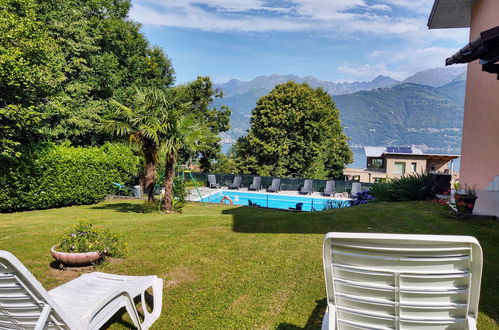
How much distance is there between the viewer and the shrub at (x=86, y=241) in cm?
436

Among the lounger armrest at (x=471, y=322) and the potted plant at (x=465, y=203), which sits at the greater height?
the potted plant at (x=465, y=203)

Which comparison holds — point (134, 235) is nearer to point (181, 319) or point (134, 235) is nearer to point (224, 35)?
point (181, 319)

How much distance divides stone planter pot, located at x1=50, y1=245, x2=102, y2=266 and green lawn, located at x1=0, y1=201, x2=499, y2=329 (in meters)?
0.16

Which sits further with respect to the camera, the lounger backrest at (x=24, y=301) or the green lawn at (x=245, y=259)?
the green lawn at (x=245, y=259)

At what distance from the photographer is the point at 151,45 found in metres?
27.9

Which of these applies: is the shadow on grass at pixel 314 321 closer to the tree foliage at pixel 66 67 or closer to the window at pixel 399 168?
the tree foliage at pixel 66 67

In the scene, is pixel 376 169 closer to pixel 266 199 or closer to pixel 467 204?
pixel 266 199

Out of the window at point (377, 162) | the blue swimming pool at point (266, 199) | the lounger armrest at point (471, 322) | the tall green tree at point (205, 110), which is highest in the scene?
the tall green tree at point (205, 110)

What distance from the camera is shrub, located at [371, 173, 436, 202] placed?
9383mm

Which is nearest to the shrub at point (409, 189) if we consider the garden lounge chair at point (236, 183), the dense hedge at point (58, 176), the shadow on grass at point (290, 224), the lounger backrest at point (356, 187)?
the shadow on grass at point (290, 224)

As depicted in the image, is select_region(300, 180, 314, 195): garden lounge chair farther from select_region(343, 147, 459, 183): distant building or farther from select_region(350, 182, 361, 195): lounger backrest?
select_region(343, 147, 459, 183): distant building

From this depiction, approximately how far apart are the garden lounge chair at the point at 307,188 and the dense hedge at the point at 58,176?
44.8 ft

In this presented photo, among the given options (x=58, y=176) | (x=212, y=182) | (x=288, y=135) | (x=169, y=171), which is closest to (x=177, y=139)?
(x=169, y=171)

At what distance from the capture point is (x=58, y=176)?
12.4 m
